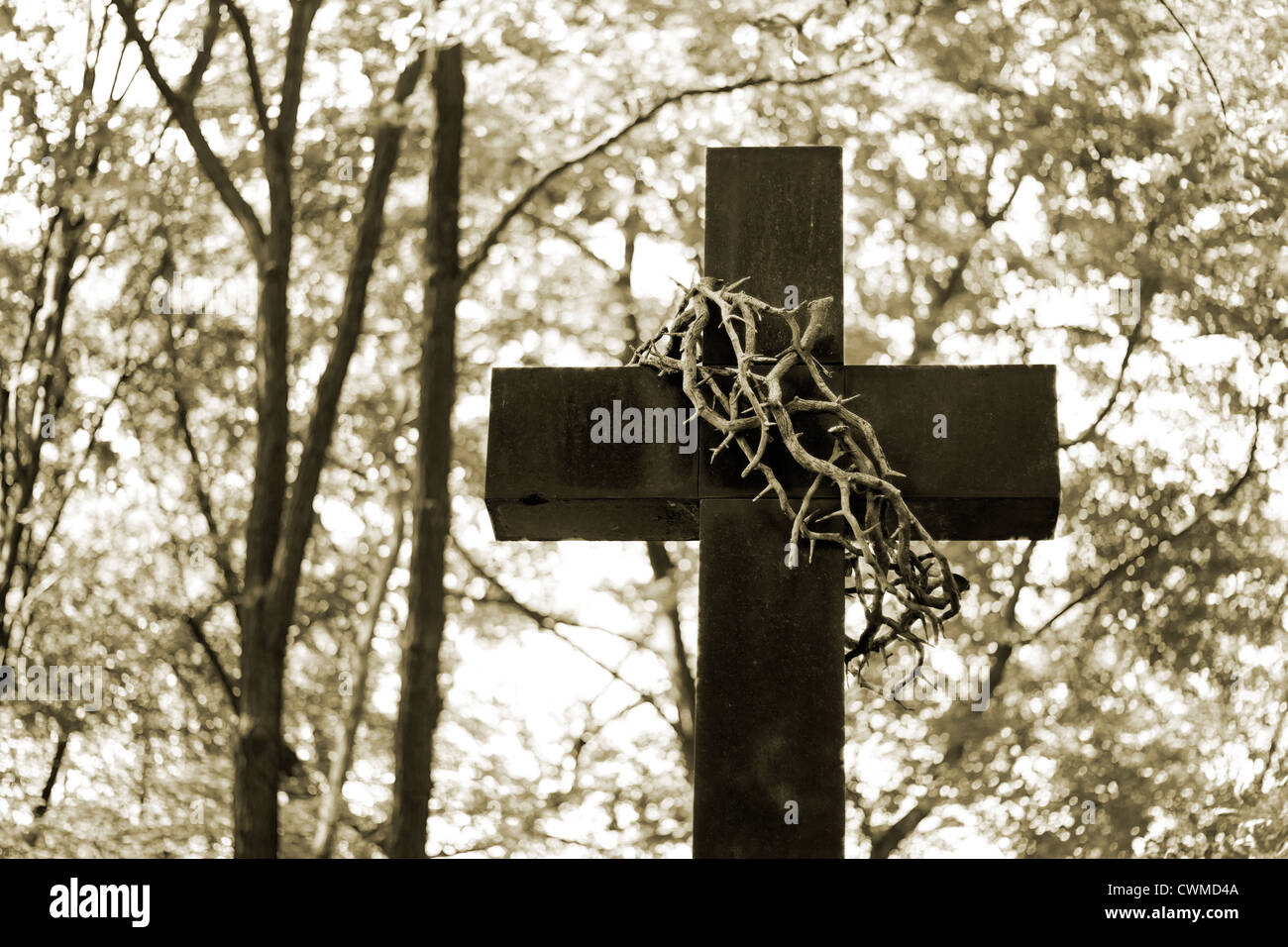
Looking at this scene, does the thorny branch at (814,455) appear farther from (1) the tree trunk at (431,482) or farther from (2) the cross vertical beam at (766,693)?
(1) the tree trunk at (431,482)

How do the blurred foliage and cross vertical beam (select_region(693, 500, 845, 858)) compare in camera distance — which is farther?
the blurred foliage

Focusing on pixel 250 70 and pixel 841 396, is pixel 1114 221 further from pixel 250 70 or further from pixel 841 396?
pixel 841 396

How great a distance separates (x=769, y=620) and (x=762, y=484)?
1.22 feet

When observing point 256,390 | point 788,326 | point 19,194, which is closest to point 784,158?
point 788,326

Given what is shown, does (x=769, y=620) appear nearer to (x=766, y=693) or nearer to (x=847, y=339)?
(x=766, y=693)

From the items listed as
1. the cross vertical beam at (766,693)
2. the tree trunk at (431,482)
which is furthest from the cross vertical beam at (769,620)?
the tree trunk at (431,482)

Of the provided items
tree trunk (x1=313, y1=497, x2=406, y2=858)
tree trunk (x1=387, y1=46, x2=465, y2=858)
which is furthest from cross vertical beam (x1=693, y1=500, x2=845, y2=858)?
tree trunk (x1=313, y1=497, x2=406, y2=858)

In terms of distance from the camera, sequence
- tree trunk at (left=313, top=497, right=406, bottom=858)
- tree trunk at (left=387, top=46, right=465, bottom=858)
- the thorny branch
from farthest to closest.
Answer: tree trunk at (left=313, top=497, right=406, bottom=858) < tree trunk at (left=387, top=46, right=465, bottom=858) < the thorny branch

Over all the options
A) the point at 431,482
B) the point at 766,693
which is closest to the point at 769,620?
the point at 766,693

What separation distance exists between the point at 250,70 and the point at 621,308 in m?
3.42

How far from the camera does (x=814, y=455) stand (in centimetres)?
383

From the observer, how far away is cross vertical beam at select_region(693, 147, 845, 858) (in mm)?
3623

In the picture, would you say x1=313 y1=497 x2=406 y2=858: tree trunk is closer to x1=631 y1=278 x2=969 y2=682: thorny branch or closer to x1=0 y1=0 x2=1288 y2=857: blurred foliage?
x1=0 y1=0 x2=1288 y2=857: blurred foliage

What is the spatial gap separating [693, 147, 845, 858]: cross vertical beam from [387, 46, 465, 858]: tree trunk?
230 inches
